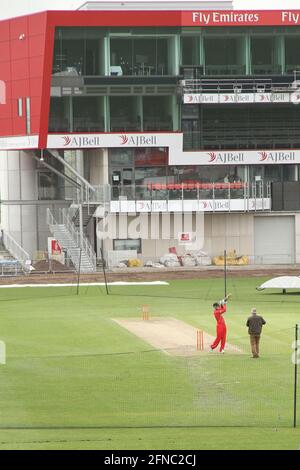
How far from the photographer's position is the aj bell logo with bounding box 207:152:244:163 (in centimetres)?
8788

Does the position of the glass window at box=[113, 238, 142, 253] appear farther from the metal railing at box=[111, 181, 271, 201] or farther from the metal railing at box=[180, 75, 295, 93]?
the metal railing at box=[180, 75, 295, 93]

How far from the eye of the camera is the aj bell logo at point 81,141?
8681cm

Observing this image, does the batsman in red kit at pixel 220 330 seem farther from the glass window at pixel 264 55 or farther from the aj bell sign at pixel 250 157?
the glass window at pixel 264 55

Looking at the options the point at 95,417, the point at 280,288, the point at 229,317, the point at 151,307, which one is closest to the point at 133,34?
the point at 280,288

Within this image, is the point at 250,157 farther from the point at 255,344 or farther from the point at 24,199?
the point at 255,344

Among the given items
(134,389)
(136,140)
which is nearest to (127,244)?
(136,140)

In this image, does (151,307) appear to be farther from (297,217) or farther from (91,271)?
(297,217)

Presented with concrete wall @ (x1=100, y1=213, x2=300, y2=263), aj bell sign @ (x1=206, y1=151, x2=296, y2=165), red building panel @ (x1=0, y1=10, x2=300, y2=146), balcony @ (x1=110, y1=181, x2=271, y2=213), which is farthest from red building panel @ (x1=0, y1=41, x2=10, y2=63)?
concrete wall @ (x1=100, y1=213, x2=300, y2=263)

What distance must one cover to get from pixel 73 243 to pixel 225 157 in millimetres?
12540

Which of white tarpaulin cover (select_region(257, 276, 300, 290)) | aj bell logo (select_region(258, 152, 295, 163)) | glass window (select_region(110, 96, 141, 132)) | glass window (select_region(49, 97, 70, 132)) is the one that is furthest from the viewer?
aj bell logo (select_region(258, 152, 295, 163))

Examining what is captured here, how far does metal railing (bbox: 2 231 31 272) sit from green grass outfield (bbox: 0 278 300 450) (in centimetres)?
2818

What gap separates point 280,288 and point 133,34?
28387 millimetres

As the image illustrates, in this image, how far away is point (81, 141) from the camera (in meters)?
87.0

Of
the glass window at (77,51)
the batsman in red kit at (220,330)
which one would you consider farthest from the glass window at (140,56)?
the batsman in red kit at (220,330)
